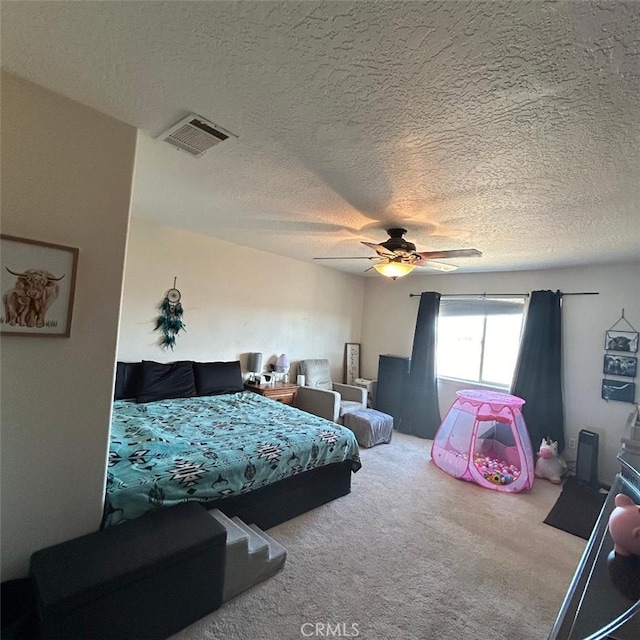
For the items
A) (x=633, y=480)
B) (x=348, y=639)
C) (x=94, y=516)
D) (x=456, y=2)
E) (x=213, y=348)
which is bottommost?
(x=348, y=639)

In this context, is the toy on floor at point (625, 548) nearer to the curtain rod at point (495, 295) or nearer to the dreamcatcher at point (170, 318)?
the curtain rod at point (495, 295)

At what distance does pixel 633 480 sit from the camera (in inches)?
62.2

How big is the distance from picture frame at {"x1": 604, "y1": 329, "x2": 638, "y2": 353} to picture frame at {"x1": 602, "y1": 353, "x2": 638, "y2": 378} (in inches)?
3.4

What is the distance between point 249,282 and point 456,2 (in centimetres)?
371

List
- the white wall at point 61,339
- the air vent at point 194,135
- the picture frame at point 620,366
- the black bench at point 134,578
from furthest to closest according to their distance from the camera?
the picture frame at point 620,366, the air vent at point 194,135, the white wall at point 61,339, the black bench at point 134,578

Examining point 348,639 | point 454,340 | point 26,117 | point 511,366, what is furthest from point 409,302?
point 26,117

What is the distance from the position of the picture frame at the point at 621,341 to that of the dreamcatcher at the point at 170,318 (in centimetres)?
471

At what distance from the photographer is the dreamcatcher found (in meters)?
3.61

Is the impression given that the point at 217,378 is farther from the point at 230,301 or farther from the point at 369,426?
the point at 369,426

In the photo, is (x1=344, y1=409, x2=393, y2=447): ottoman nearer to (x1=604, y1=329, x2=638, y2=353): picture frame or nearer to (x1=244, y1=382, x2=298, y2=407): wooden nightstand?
(x1=244, y1=382, x2=298, y2=407): wooden nightstand

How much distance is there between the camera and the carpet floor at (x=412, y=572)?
166 centimetres

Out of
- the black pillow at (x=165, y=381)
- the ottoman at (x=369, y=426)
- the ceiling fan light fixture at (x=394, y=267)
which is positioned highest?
the ceiling fan light fixture at (x=394, y=267)

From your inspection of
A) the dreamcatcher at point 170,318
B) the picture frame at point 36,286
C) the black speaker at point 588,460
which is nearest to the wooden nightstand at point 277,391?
the dreamcatcher at point 170,318

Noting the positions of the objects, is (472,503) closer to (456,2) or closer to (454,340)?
(454,340)
